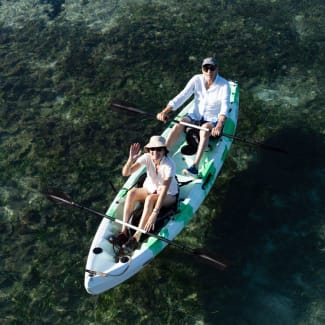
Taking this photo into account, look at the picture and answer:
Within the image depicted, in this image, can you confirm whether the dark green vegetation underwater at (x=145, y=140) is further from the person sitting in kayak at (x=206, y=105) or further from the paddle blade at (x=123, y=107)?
the person sitting in kayak at (x=206, y=105)

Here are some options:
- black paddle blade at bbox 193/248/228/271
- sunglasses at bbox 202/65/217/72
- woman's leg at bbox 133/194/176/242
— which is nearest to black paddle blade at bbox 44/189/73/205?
Answer: woman's leg at bbox 133/194/176/242

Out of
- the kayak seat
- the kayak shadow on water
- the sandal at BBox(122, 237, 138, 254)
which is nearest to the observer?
the sandal at BBox(122, 237, 138, 254)

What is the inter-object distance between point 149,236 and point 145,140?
3.98m

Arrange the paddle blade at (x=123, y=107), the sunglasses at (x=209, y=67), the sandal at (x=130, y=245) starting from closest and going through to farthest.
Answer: the sandal at (x=130, y=245) → the sunglasses at (x=209, y=67) → the paddle blade at (x=123, y=107)

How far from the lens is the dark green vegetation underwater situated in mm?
8003

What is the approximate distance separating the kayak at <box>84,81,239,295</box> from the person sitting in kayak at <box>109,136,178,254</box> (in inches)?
8.7

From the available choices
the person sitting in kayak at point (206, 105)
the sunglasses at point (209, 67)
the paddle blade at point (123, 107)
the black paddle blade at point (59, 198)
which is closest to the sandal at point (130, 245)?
the black paddle blade at point (59, 198)

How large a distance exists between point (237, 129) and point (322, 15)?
690 cm

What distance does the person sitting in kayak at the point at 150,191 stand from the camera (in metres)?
7.53

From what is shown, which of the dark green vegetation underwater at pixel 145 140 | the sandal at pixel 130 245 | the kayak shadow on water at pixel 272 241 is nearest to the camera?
the sandal at pixel 130 245

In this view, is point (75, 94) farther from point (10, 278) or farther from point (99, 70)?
point (10, 278)

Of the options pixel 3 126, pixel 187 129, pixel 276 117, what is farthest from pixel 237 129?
pixel 3 126

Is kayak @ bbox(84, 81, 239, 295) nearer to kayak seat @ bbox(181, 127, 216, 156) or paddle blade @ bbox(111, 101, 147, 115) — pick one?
kayak seat @ bbox(181, 127, 216, 156)

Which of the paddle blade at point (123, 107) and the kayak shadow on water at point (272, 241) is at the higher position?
the paddle blade at point (123, 107)
